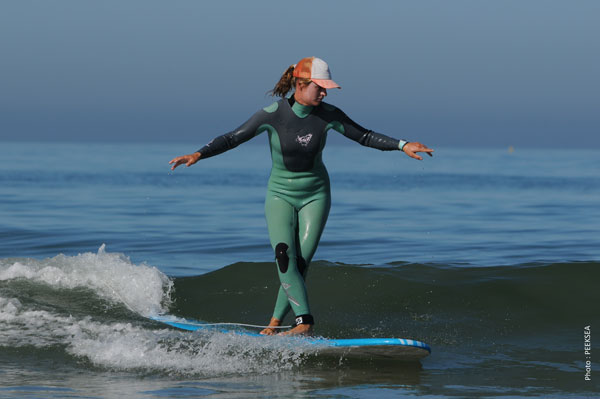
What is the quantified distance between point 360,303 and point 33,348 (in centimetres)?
403

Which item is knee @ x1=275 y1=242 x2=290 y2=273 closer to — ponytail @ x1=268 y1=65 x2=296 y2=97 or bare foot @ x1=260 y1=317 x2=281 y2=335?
bare foot @ x1=260 y1=317 x2=281 y2=335

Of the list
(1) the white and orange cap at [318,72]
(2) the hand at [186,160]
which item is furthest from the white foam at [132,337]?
(1) the white and orange cap at [318,72]

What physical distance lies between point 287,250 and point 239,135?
3.60 feet

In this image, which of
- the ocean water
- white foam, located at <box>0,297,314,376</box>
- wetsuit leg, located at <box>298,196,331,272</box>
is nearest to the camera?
the ocean water

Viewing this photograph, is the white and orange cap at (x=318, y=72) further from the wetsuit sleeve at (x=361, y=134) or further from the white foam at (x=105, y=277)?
the white foam at (x=105, y=277)

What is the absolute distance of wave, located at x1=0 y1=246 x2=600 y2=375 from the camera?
24.2 feet

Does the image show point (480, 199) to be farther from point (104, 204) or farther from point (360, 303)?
point (360, 303)

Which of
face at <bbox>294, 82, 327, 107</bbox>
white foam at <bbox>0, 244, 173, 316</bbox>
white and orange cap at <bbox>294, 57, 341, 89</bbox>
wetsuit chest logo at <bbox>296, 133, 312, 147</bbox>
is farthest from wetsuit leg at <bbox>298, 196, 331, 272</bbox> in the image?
white foam at <bbox>0, 244, 173, 316</bbox>

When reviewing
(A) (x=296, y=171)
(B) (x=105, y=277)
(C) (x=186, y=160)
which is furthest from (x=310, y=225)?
(B) (x=105, y=277)

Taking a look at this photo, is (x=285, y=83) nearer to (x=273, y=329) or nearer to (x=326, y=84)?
(x=326, y=84)

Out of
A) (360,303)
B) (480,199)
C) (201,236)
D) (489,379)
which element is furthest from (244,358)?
(480,199)

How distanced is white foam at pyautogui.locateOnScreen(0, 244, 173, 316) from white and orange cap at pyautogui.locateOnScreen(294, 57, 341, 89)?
12.8 feet

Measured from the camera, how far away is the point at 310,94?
7430 millimetres

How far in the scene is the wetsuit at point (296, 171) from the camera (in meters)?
7.51
